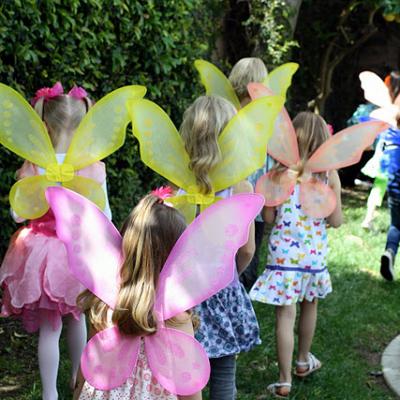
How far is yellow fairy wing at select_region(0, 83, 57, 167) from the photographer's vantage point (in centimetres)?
317

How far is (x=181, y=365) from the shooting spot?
7.64ft

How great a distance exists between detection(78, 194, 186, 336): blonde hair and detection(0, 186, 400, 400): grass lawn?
173cm

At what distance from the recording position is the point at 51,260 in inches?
138

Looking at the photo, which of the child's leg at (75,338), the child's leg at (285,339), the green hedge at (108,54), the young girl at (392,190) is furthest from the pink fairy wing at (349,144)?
the young girl at (392,190)

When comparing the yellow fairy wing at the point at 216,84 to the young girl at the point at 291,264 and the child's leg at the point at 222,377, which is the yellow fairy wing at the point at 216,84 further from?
the child's leg at the point at 222,377

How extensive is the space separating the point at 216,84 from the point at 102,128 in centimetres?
168

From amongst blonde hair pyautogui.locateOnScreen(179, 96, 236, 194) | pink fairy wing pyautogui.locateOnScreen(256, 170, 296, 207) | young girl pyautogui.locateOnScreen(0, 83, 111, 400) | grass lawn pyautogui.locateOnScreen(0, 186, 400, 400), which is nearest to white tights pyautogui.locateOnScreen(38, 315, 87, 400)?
young girl pyautogui.locateOnScreen(0, 83, 111, 400)

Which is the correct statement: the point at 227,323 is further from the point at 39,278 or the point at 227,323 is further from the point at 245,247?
the point at 39,278

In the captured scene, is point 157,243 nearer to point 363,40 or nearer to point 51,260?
point 51,260

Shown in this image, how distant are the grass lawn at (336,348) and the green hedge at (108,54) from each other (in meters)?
0.84

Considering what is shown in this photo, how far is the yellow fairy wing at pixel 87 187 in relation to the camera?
339cm

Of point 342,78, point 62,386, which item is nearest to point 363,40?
point 342,78

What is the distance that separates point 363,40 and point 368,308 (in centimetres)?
616

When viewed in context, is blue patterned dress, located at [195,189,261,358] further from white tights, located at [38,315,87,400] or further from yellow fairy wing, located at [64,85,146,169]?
white tights, located at [38,315,87,400]
